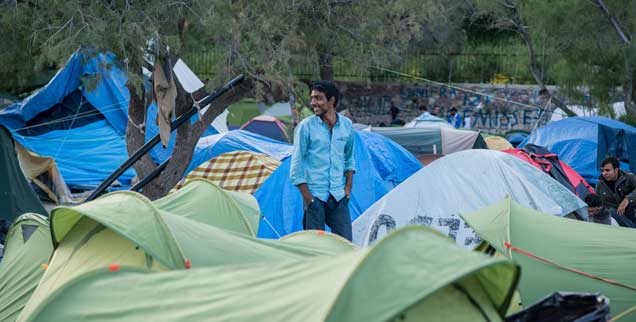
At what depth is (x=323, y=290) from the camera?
342cm

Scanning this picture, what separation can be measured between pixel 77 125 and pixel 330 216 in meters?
A: 9.85

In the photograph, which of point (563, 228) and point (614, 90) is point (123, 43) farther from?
point (614, 90)

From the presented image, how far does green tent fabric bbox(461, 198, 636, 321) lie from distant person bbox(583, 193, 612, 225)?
1.78 metres

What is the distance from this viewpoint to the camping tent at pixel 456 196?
8.11m

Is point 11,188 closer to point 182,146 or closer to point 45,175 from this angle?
point 182,146

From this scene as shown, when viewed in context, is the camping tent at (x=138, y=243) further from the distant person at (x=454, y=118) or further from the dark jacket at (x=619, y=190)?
the distant person at (x=454, y=118)

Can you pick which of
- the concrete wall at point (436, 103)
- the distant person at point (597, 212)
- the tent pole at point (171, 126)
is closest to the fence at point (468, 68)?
the concrete wall at point (436, 103)

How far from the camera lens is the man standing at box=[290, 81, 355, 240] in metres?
6.53

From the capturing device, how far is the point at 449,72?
2584 centimetres

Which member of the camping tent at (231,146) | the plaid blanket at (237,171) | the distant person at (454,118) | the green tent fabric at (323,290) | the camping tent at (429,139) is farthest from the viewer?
the distant person at (454,118)

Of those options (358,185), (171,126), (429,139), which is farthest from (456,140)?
(171,126)

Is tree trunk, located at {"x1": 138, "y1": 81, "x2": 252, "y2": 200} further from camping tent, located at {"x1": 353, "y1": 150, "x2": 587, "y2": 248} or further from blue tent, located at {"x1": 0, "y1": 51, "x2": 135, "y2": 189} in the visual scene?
blue tent, located at {"x1": 0, "y1": 51, "x2": 135, "y2": 189}

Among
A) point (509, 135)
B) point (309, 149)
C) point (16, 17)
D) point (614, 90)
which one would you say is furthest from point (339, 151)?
point (509, 135)

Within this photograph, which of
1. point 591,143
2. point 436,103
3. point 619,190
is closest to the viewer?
point 619,190
